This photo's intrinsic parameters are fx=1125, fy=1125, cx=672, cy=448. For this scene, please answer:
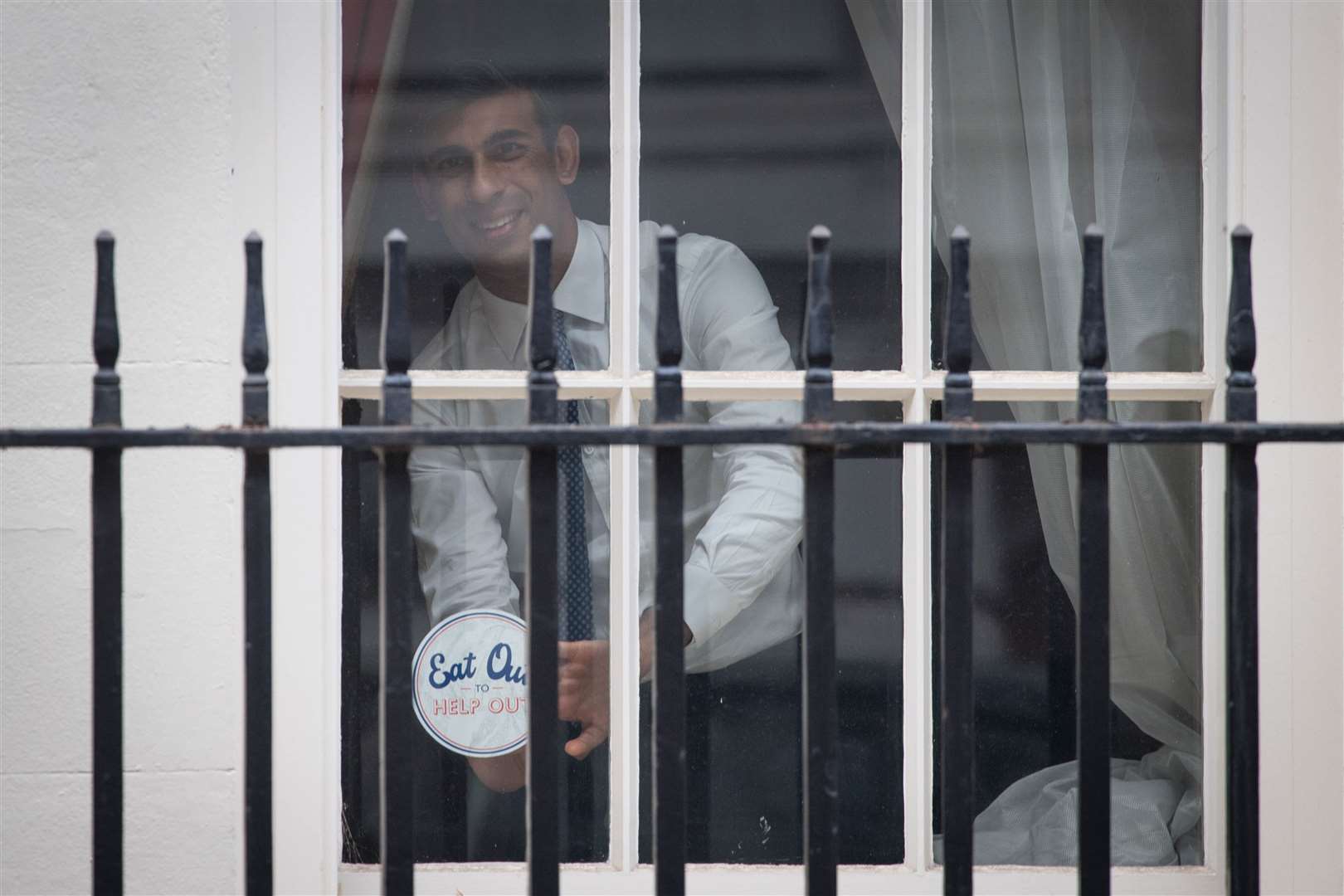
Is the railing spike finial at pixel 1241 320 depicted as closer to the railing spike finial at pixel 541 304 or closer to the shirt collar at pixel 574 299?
the railing spike finial at pixel 541 304

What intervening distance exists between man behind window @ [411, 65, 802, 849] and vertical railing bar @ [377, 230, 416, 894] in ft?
2.20

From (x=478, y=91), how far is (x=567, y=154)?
17cm

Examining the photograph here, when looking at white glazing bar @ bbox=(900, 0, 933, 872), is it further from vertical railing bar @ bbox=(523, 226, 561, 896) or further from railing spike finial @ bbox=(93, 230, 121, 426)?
railing spike finial @ bbox=(93, 230, 121, 426)

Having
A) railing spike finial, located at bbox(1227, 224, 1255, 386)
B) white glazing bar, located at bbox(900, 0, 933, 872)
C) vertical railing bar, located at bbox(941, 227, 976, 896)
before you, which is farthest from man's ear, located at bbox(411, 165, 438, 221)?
railing spike finial, located at bbox(1227, 224, 1255, 386)

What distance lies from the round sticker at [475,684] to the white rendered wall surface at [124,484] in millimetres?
301

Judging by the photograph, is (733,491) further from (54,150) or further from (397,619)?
(54,150)

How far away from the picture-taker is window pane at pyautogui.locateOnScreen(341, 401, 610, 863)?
171cm

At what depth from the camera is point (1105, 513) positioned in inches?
42.6

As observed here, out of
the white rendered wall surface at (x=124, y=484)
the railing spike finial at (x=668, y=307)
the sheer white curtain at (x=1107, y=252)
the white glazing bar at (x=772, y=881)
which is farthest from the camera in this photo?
the sheer white curtain at (x=1107, y=252)

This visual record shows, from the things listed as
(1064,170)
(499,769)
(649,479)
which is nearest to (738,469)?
(649,479)

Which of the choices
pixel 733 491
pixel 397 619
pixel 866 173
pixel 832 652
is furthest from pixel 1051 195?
pixel 397 619

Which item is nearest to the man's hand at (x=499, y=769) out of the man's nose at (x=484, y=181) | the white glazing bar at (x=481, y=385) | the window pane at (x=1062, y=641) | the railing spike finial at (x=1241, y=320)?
the white glazing bar at (x=481, y=385)

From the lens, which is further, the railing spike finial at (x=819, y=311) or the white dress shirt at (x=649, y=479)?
the white dress shirt at (x=649, y=479)

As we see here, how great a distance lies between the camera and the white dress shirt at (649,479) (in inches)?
69.3
